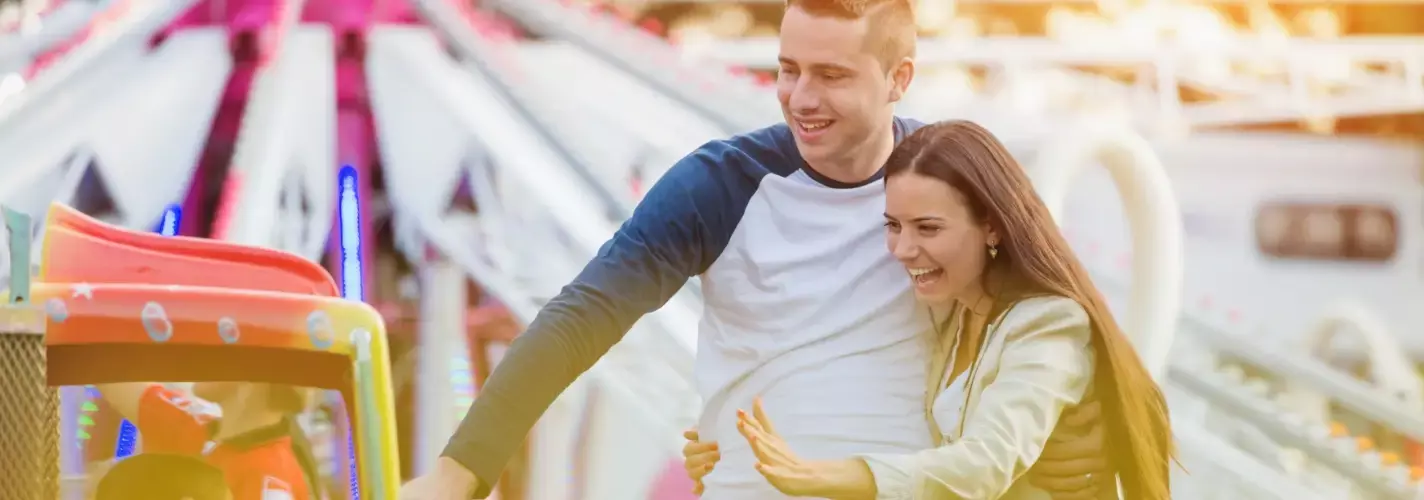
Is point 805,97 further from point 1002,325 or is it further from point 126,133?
point 126,133

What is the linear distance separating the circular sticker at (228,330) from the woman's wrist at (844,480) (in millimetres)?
580

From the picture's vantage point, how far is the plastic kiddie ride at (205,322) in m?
1.34

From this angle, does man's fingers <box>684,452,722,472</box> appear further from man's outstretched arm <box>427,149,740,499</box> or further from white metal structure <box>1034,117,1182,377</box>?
white metal structure <box>1034,117,1182,377</box>

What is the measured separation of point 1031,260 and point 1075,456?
0.58 ft

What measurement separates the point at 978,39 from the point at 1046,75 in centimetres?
31

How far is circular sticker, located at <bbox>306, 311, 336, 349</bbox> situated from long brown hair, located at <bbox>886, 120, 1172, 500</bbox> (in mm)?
543

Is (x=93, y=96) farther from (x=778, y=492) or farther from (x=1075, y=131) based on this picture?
(x=778, y=492)

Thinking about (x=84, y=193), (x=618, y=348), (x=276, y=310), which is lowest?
(x=618, y=348)

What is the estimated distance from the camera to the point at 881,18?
4.25 feet

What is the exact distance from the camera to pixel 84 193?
8.72 feet

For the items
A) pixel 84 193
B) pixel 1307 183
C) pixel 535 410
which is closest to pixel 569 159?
pixel 84 193

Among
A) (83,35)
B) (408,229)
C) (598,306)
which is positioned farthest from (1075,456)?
(83,35)

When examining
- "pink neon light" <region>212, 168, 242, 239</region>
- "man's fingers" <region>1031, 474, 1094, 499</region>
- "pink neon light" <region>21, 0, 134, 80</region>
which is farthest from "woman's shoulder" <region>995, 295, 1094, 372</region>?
"pink neon light" <region>21, 0, 134, 80</region>

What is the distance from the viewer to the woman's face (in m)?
1.26
